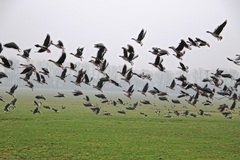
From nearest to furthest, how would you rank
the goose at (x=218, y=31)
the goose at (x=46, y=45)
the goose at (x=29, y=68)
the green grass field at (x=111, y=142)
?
the goose at (x=218, y=31) → the goose at (x=46, y=45) → the goose at (x=29, y=68) → the green grass field at (x=111, y=142)

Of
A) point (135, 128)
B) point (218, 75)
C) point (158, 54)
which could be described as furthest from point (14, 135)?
point (218, 75)

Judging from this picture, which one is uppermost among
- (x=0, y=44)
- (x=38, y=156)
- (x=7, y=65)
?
(x=0, y=44)

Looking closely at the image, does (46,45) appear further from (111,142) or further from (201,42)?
(111,142)

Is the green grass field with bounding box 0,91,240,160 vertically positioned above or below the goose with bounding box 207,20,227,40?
below

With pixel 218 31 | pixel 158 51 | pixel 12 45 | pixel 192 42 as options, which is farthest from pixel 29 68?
pixel 218 31

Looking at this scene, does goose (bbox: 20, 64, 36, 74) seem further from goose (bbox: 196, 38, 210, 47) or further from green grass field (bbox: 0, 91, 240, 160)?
goose (bbox: 196, 38, 210, 47)

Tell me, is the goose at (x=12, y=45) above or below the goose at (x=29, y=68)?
above

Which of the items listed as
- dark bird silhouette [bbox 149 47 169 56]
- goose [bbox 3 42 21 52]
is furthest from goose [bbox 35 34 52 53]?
dark bird silhouette [bbox 149 47 169 56]

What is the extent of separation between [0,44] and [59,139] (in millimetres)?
12784

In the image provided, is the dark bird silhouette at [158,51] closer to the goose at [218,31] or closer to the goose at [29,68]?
the goose at [218,31]

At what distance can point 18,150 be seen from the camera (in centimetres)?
2005

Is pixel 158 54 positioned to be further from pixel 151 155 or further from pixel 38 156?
pixel 38 156

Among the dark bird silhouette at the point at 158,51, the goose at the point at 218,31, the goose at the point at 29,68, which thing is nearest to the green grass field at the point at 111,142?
the goose at the point at 29,68

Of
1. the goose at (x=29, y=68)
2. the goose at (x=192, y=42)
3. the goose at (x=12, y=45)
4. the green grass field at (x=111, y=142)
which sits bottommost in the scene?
the green grass field at (x=111, y=142)
